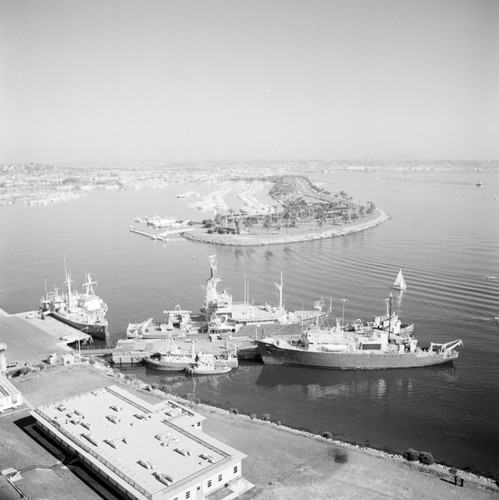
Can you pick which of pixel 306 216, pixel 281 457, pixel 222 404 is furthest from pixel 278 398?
pixel 306 216

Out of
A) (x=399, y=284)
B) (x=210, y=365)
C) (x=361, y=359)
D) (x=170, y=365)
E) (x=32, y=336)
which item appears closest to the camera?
(x=210, y=365)

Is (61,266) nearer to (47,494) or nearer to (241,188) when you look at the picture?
(47,494)

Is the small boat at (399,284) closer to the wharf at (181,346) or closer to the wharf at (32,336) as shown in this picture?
the wharf at (181,346)

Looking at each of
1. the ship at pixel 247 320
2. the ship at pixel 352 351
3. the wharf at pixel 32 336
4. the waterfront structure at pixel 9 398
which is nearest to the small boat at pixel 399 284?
the ship at pixel 247 320

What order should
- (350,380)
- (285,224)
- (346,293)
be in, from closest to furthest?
1. (350,380)
2. (346,293)
3. (285,224)

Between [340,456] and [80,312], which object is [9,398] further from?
[80,312]

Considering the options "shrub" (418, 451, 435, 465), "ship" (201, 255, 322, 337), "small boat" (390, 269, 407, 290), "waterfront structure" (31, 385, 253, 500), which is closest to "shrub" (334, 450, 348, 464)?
"shrub" (418, 451, 435, 465)

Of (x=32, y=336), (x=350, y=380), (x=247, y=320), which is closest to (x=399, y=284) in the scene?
(x=247, y=320)

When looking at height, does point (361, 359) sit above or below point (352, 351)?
below
